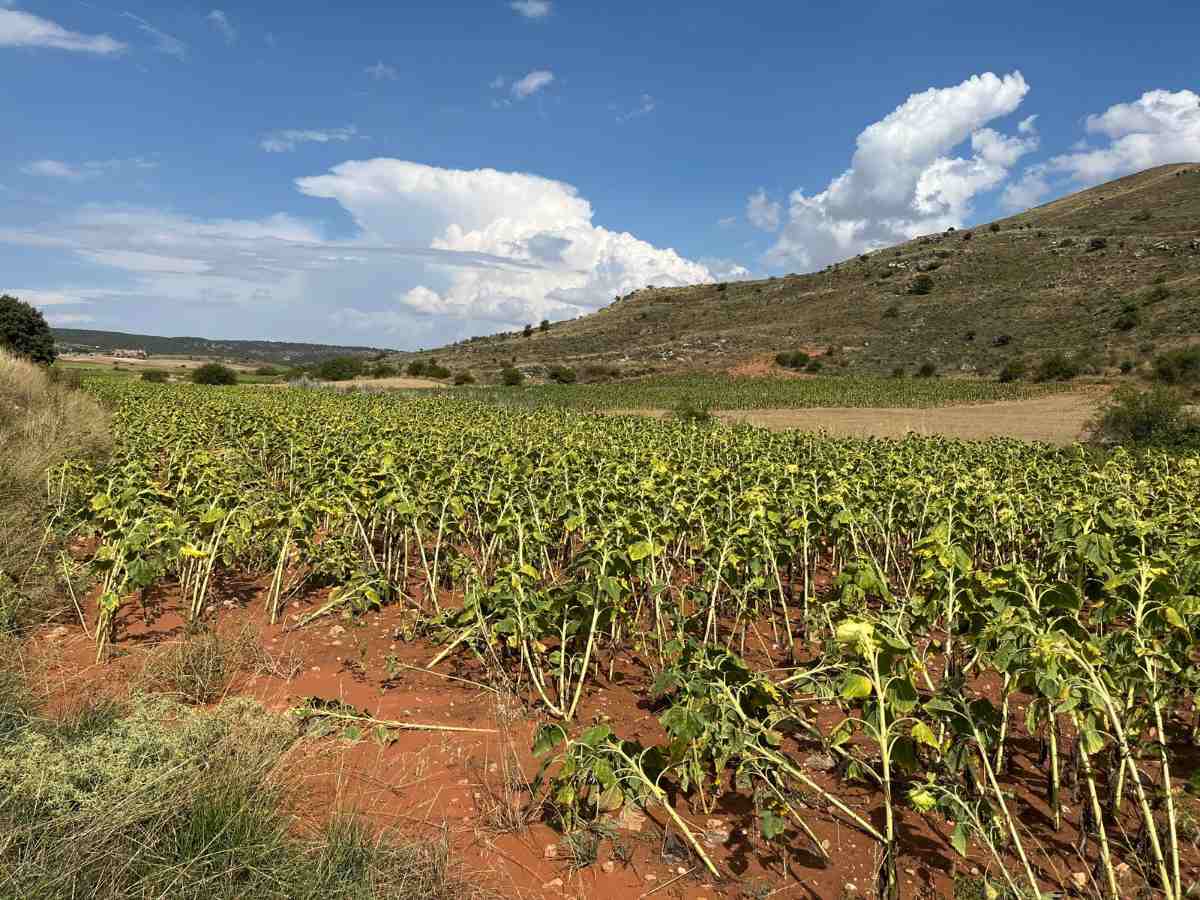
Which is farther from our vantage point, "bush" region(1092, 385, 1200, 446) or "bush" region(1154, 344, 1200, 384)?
"bush" region(1154, 344, 1200, 384)

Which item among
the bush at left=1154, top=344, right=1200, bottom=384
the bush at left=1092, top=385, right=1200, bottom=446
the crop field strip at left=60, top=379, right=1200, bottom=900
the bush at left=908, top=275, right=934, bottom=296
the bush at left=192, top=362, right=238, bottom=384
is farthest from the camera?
the bush at left=908, top=275, right=934, bottom=296

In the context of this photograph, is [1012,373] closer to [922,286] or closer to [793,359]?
[793,359]

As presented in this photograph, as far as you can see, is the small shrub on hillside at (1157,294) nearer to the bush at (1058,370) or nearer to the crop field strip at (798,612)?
the bush at (1058,370)

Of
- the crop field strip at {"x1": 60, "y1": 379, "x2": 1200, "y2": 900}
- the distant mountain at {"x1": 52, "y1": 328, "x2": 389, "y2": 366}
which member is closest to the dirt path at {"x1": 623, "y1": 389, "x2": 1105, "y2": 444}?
the crop field strip at {"x1": 60, "y1": 379, "x2": 1200, "y2": 900}

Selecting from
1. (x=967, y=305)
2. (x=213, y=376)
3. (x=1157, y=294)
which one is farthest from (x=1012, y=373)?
(x=213, y=376)

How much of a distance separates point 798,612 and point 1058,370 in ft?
160

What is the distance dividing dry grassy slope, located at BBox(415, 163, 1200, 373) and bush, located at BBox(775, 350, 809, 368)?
2.85 metres

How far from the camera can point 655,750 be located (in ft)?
9.98

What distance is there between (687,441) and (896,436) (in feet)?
43.6

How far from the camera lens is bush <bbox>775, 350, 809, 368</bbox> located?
204 ft

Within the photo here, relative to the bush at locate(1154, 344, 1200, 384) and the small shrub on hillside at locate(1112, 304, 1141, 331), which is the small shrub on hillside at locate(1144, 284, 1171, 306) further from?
the bush at locate(1154, 344, 1200, 384)

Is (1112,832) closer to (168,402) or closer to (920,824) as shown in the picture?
(920,824)

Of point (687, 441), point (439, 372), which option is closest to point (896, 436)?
point (687, 441)

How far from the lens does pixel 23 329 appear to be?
146 feet
